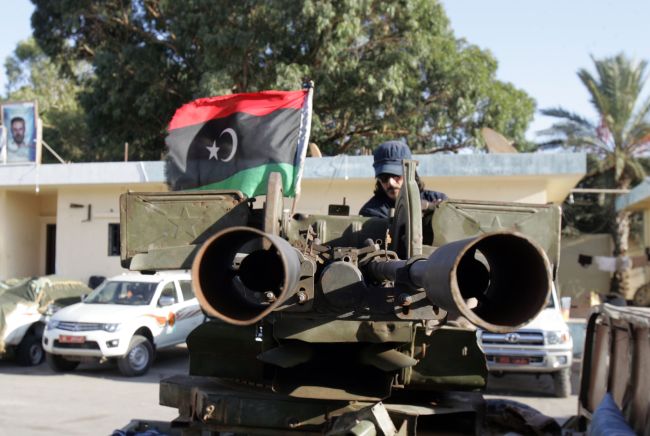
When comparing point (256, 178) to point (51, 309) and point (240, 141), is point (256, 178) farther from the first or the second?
point (51, 309)

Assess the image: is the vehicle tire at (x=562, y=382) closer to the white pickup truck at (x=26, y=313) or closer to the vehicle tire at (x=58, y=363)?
the vehicle tire at (x=58, y=363)

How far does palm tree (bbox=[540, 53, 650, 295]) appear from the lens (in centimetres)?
2162

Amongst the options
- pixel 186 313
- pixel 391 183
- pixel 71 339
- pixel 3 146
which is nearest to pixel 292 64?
pixel 186 313

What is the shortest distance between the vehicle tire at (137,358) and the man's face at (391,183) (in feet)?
26.6

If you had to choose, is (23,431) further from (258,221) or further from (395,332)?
(395,332)

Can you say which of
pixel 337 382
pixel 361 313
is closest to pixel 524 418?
pixel 337 382

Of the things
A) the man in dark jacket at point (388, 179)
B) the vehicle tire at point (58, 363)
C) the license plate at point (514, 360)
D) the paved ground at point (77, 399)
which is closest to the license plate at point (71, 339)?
the vehicle tire at point (58, 363)

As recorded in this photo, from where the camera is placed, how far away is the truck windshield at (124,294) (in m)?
13.0

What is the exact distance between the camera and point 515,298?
8.48ft

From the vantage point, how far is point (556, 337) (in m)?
11.0

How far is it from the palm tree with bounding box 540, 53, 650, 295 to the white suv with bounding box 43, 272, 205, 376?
13777 mm

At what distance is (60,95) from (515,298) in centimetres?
3926

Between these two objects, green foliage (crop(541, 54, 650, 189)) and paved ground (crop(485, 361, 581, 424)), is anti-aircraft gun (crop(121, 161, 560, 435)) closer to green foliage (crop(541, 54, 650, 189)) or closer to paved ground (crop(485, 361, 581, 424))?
paved ground (crop(485, 361, 581, 424))

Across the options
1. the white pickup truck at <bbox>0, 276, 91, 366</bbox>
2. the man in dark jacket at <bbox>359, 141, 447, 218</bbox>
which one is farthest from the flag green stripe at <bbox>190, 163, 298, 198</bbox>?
the white pickup truck at <bbox>0, 276, 91, 366</bbox>
